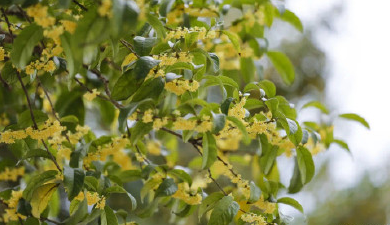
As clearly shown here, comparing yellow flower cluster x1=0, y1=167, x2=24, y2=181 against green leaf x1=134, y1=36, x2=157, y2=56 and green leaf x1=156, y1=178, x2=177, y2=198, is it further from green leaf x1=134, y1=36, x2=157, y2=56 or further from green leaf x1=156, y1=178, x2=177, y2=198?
green leaf x1=134, y1=36, x2=157, y2=56

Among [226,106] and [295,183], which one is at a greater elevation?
[226,106]

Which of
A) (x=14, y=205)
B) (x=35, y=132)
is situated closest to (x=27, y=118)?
(x=35, y=132)

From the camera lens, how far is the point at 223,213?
28.9 inches

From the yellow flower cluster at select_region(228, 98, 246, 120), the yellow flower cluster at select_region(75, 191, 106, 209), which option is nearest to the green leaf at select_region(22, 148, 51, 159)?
the yellow flower cluster at select_region(75, 191, 106, 209)

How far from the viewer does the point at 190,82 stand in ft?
2.31

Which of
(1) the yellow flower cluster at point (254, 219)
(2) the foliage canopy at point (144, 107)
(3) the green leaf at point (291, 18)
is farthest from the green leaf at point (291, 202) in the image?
(3) the green leaf at point (291, 18)

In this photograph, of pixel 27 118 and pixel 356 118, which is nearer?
pixel 27 118

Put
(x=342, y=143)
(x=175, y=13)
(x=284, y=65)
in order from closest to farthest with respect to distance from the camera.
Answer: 1. (x=175, y=13)
2. (x=342, y=143)
3. (x=284, y=65)

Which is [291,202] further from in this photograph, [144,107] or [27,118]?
[27,118]

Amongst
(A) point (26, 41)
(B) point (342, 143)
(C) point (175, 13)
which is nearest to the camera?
(A) point (26, 41)

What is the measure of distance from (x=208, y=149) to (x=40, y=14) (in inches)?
12.3

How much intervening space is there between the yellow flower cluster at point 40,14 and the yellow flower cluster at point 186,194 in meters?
0.41

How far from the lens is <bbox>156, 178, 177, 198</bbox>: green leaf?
0.80m

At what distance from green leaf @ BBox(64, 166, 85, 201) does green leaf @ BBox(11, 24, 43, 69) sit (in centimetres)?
17
